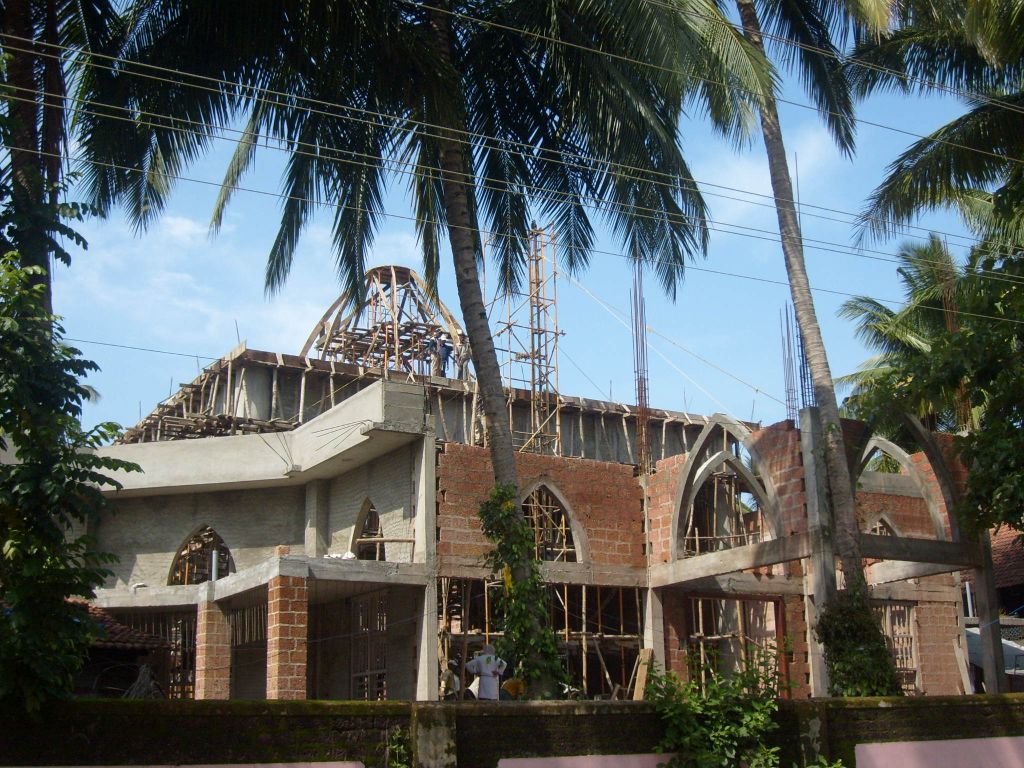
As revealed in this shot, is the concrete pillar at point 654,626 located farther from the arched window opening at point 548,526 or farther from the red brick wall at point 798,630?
the red brick wall at point 798,630

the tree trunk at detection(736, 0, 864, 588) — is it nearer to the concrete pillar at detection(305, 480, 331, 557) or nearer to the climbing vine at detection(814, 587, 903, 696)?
the climbing vine at detection(814, 587, 903, 696)

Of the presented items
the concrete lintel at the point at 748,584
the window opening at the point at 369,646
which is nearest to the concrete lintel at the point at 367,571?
the window opening at the point at 369,646

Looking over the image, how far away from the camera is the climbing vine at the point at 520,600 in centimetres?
1334

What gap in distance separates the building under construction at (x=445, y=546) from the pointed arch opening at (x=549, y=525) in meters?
0.07

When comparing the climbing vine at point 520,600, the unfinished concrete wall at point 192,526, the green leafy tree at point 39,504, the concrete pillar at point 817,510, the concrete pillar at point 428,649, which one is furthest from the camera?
the unfinished concrete wall at point 192,526

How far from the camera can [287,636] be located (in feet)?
54.0

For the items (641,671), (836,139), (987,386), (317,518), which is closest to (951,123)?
(836,139)

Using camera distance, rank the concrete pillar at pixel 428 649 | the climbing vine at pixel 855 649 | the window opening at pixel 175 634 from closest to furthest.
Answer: the climbing vine at pixel 855 649 < the concrete pillar at pixel 428 649 < the window opening at pixel 175 634

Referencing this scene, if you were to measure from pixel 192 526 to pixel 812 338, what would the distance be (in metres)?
12.1

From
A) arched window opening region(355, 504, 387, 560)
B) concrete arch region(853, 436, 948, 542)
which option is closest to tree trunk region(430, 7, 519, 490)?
arched window opening region(355, 504, 387, 560)

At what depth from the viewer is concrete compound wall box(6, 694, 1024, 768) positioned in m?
8.35

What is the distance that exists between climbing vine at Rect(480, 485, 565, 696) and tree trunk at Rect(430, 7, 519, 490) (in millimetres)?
418

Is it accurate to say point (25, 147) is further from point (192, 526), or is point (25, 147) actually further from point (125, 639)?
point (192, 526)

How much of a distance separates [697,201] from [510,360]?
11967 mm
